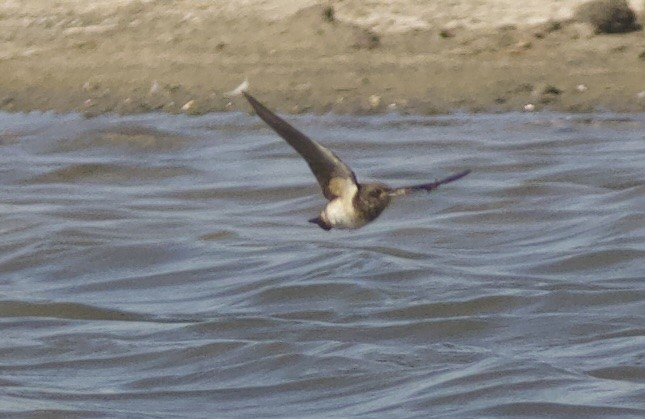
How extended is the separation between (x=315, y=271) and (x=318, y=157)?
4596mm

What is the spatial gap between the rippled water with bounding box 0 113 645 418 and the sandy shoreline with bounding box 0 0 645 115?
14 centimetres

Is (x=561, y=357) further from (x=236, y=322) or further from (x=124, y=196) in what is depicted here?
(x=124, y=196)

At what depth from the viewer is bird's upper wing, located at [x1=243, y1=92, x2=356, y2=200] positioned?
485 centimetres

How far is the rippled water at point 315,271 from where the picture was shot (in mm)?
7738

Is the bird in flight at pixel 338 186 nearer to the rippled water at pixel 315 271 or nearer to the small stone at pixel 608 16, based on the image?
the rippled water at pixel 315 271

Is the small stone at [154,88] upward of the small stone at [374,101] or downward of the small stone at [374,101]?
upward

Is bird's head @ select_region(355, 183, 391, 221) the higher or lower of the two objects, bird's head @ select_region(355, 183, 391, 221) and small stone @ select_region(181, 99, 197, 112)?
the higher

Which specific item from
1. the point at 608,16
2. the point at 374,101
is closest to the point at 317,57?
the point at 374,101

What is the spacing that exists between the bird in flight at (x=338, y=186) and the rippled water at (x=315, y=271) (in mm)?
2462

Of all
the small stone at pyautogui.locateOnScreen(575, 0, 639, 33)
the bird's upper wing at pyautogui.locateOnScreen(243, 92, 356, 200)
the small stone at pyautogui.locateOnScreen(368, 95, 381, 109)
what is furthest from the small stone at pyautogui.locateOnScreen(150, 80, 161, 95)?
the bird's upper wing at pyautogui.locateOnScreen(243, 92, 356, 200)

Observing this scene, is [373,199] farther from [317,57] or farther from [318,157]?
[317,57]

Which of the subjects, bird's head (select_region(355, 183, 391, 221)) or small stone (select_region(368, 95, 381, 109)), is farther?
small stone (select_region(368, 95, 381, 109))

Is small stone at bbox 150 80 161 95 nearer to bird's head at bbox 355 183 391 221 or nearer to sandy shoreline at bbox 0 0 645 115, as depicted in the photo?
sandy shoreline at bbox 0 0 645 115

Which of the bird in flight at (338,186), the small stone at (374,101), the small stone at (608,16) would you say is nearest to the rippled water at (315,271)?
the small stone at (374,101)
